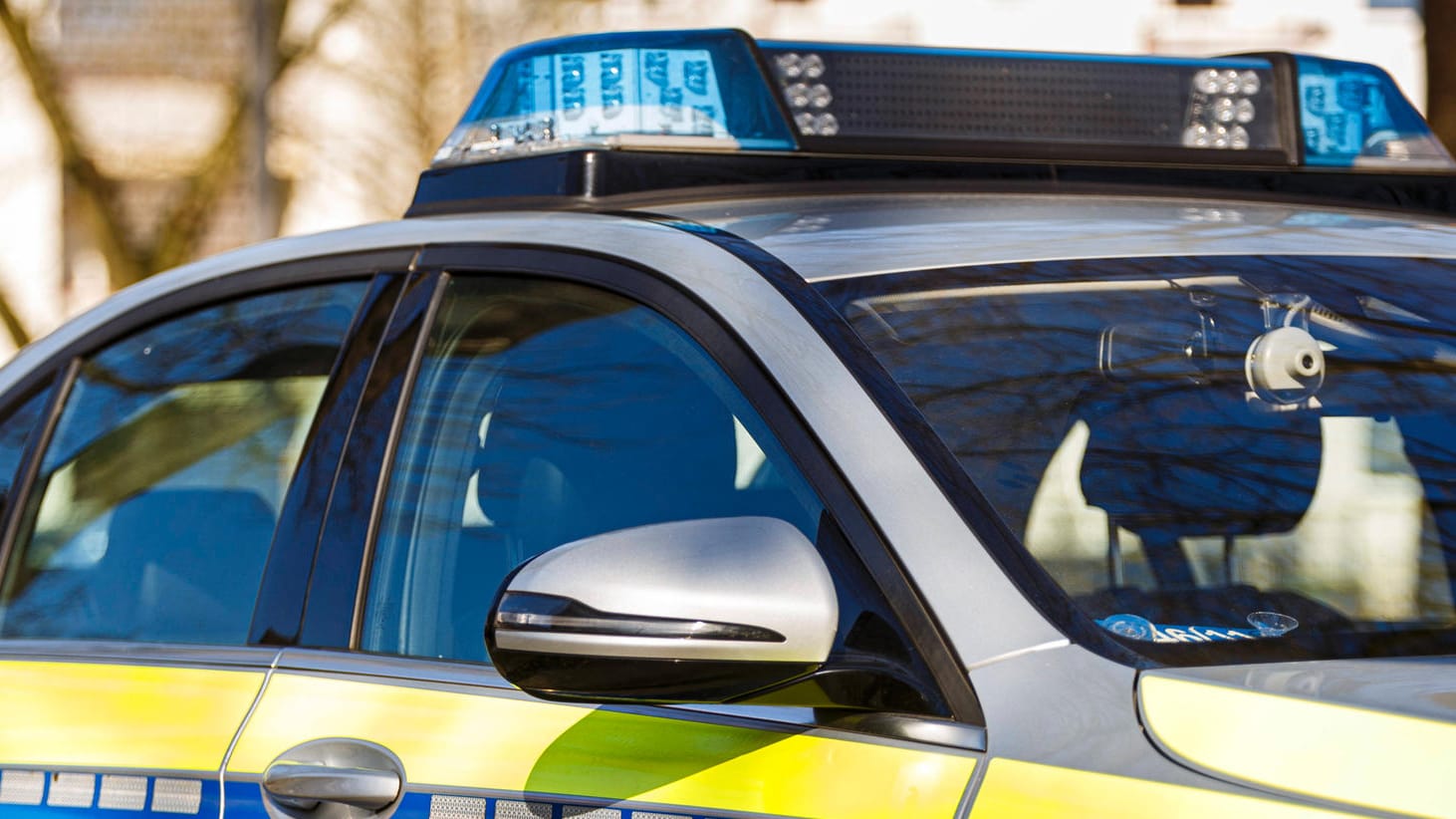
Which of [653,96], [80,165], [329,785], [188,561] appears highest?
[80,165]

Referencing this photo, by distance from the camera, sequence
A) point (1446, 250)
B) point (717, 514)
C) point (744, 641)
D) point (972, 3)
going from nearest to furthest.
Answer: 1. point (744, 641)
2. point (717, 514)
3. point (1446, 250)
4. point (972, 3)

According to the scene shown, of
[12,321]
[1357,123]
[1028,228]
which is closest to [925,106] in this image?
[1028,228]

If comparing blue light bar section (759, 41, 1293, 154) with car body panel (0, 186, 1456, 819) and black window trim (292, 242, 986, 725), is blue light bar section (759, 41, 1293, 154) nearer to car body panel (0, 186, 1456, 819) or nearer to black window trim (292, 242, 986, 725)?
car body panel (0, 186, 1456, 819)

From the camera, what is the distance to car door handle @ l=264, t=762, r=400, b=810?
2008 mm

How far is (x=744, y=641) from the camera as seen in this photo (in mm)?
1596

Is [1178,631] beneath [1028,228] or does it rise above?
beneath

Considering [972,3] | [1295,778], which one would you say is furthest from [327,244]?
[972,3]

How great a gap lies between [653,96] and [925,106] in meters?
0.40

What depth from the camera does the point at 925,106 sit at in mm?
2760

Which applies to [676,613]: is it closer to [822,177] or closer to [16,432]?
[822,177]

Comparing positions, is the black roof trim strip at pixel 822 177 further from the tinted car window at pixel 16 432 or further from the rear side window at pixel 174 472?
the tinted car window at pixel 16 432

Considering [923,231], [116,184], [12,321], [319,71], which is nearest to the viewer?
[923,231]

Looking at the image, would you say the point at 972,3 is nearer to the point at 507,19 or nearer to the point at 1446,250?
the point at 507,19

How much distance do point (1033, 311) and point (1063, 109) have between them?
87 centimetres
